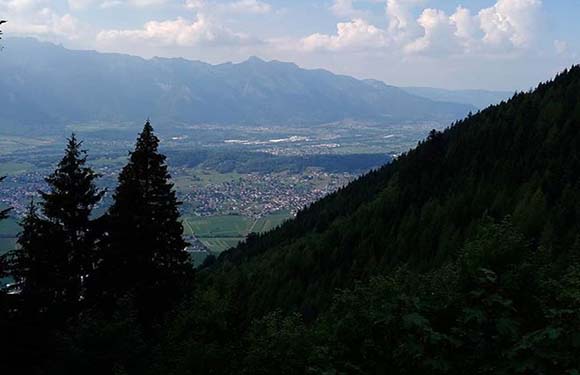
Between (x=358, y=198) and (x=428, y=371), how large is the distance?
101946 millimetres

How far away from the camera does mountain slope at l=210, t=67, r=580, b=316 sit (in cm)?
5506

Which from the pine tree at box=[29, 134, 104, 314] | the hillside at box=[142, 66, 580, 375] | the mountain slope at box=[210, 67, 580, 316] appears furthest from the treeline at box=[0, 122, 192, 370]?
Answer: the mountain slope at box=[210, 67, 580, 316]

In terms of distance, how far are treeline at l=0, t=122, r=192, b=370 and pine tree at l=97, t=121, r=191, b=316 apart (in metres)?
0.05

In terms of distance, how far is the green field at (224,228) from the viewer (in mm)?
159625

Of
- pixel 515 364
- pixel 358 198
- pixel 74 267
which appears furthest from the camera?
pixel 358 198

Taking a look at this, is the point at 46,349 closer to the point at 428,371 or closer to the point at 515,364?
the point at 428,371

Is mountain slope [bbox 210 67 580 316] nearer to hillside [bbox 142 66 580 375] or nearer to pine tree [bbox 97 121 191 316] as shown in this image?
hillside [bbox 142 66 580 375]

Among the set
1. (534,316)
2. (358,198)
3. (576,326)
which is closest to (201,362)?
(534,316)

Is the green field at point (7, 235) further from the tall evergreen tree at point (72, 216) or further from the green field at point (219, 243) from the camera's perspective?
the tall evergreen tree at point (72, 216)

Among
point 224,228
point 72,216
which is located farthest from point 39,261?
point 224,228

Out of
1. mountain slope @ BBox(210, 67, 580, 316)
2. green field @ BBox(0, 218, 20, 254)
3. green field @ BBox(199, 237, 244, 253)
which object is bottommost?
green field @ BBox(199, 237, 244, 253)

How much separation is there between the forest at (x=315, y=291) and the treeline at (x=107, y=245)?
0.07 meters

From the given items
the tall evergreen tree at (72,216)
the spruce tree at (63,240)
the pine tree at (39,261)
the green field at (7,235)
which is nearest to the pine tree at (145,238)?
the tall evergreen tree at (72,216)

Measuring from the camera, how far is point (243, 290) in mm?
67750
